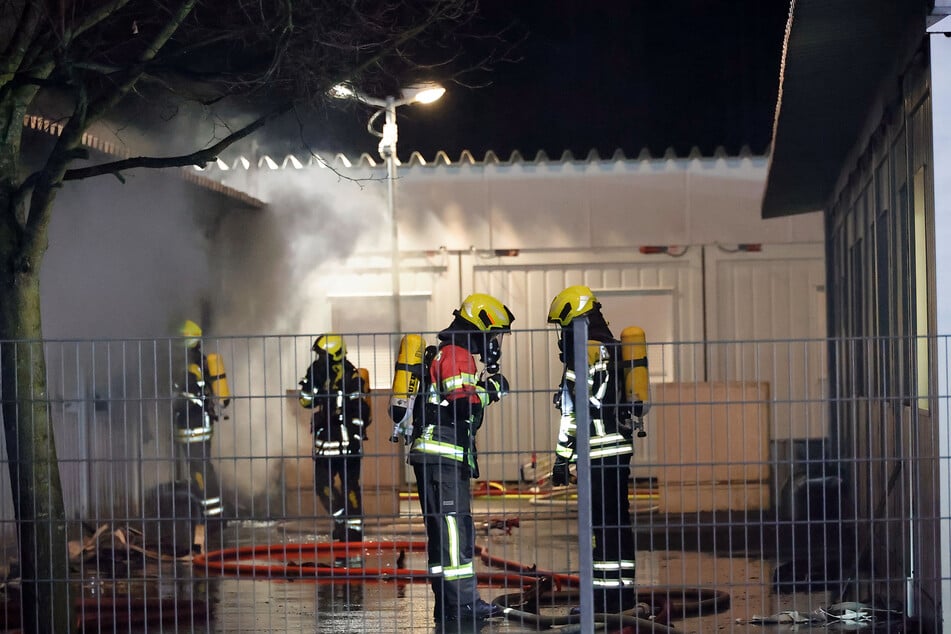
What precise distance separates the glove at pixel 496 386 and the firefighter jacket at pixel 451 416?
0.39 m

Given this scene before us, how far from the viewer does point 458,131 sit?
20375 mm

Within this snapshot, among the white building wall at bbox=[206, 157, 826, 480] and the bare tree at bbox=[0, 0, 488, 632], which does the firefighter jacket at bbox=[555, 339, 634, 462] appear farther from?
the white building wall at bbox=[206, 157, 826, 480]

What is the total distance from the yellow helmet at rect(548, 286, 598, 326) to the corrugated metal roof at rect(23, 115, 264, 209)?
12.0ft

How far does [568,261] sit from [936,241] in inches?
367

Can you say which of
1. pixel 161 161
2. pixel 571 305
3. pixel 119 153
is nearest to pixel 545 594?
pixel 571 305

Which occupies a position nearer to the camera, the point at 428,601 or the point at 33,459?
the point at 33,459

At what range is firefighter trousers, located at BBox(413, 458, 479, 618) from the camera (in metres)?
7.57

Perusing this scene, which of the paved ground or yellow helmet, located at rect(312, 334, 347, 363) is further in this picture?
yellow helmet, located at rect(312, 334, 347, 363)

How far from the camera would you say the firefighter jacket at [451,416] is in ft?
24.7

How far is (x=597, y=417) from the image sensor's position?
8258mm

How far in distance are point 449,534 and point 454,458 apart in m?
0.42

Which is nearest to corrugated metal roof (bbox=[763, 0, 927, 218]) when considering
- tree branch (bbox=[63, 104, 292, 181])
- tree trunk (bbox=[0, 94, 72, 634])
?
tree branch (bbox=[63, 104, 292, 181])

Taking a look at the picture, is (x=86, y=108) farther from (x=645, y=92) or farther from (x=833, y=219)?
(x=645, y=92)

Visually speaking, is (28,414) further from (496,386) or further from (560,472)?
(560,472)
